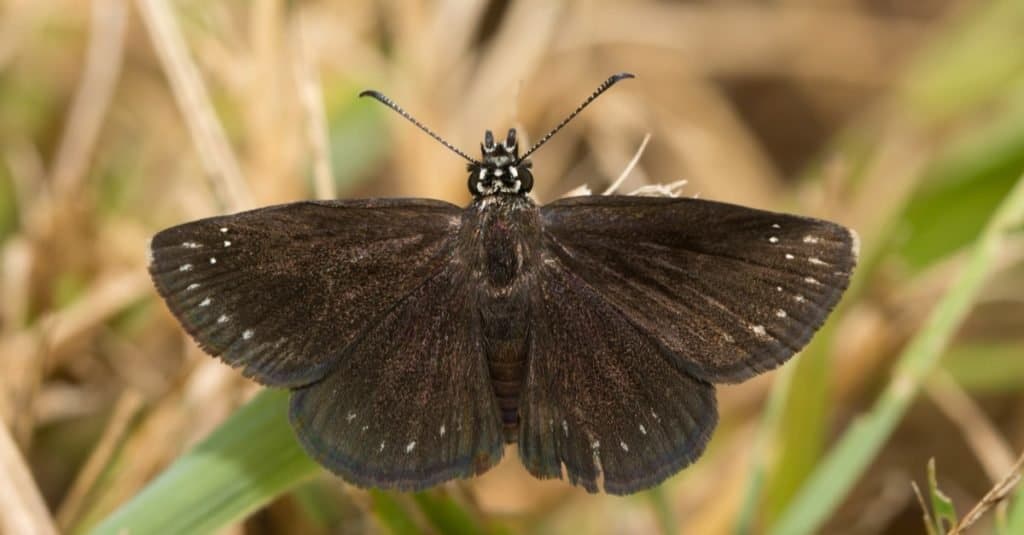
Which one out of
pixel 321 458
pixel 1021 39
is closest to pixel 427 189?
pixel 321 458

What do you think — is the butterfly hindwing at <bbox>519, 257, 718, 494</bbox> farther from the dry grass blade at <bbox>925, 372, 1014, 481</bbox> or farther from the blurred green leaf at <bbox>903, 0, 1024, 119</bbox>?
the blurred green leaf at <bbox>903, 0, 1024, 119</bbox>

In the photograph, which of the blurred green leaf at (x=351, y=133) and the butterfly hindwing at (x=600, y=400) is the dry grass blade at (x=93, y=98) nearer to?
the blurred green leaf at (x=351, y=133)

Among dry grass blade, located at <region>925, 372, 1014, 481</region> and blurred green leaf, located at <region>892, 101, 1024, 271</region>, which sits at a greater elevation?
blurred green leaf, located at <region>892, 101, 1024, 271</region>

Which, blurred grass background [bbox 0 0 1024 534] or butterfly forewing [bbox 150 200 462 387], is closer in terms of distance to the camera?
butterfly forewing [bbox 150 200 462 387]

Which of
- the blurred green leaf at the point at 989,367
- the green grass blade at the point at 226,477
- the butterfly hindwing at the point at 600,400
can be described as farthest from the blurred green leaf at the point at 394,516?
the blurred green leaf at the point at 989,367

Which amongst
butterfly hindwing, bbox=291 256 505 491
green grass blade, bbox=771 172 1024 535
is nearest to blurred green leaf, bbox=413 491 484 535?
butterfly hindwing, bbox=291 256 505 491

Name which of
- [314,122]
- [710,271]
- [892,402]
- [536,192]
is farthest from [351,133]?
[892,402]

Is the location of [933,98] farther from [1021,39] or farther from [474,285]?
[474,285]
